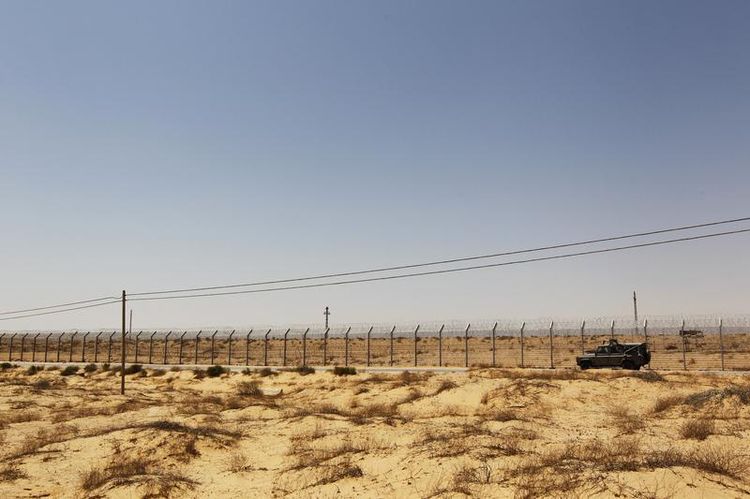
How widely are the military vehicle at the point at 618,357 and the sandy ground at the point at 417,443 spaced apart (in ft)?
21.4

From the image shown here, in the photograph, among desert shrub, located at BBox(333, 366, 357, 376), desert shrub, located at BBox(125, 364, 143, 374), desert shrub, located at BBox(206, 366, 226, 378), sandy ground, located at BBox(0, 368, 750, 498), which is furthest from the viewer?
desert shrub, located at BBox(125, 364, 143, 374)

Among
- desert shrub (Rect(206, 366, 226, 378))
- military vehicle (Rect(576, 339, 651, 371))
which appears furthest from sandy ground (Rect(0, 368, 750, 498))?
desert shrub (Rect(206, 366, 226, 378))

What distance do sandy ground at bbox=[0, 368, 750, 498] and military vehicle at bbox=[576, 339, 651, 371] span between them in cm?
653

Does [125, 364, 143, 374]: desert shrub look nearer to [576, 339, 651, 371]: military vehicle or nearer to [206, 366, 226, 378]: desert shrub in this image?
[206, 366, 226, 378]: desert shrub

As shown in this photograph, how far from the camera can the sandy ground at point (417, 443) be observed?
11953mm

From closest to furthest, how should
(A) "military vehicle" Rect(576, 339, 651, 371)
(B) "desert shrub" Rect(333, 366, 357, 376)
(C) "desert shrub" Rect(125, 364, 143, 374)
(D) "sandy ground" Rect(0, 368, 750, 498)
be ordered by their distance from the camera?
(D) "sandy ground" Rect(0, 368, 750, 498), (A) "military vehicle" Rect(576, 339, 651, 371), (B) "desert shrub" Rect(333, 366, 357, 376), (C) "desert shrub" Rect(125, 364, 143, 374)

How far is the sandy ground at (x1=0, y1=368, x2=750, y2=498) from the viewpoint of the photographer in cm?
1195

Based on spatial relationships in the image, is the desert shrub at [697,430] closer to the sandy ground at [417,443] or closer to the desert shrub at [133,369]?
the sandy ground at [417,443]

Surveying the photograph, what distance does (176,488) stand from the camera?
13977 millimetres

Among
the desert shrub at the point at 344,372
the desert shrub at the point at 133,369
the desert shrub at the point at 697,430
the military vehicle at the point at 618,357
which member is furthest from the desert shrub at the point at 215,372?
the desert shrub at the point at 697,430

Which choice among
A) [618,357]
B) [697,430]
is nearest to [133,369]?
[618,357]

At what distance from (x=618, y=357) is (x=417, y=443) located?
88.1ft

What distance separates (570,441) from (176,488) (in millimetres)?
10977

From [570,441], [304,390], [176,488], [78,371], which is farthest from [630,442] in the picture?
[78,371]
